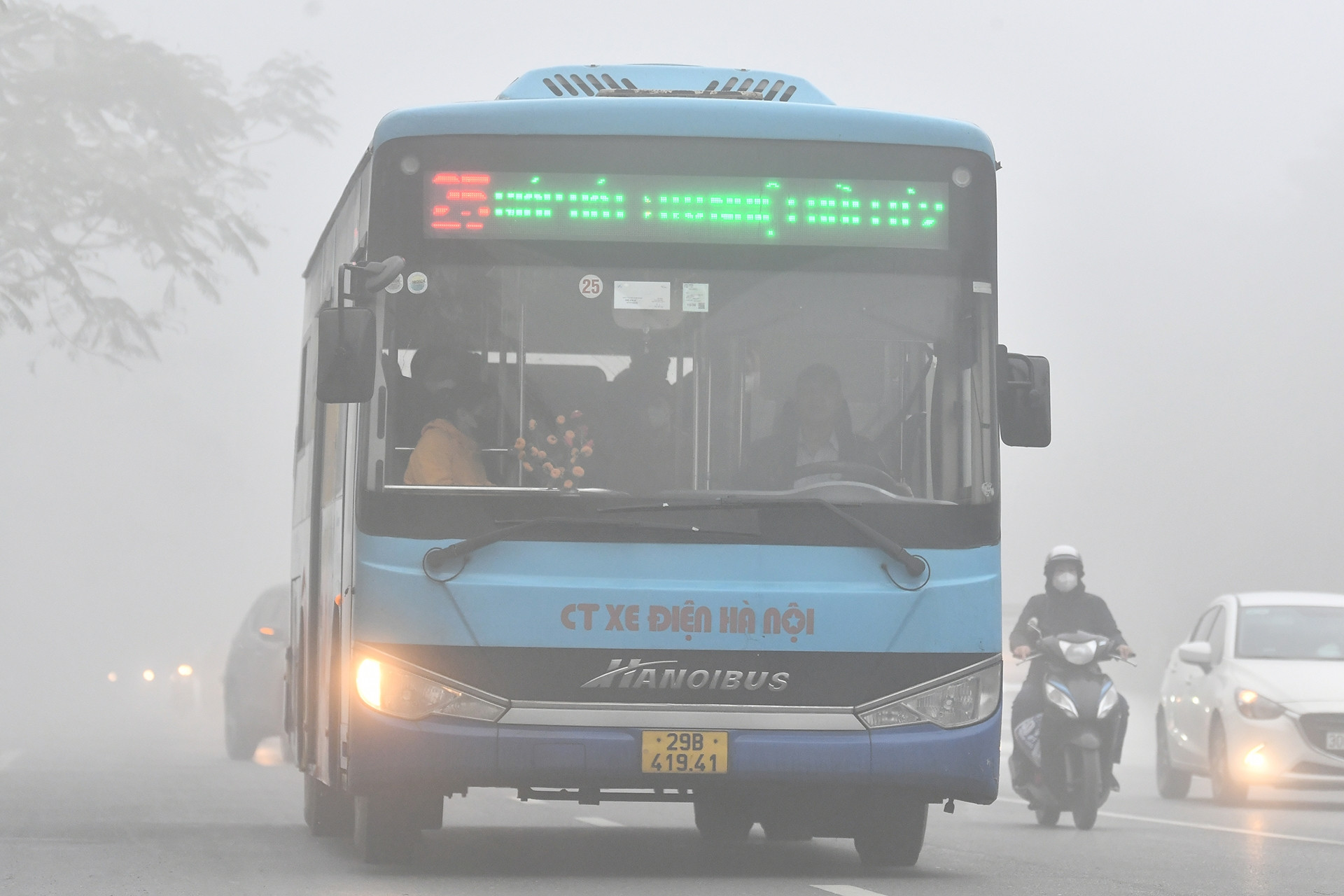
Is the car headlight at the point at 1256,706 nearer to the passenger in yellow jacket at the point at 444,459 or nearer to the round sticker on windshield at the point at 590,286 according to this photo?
the round sticker on windshield at the point at 590,286

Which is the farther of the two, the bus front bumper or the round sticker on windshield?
the round sticker on windshield

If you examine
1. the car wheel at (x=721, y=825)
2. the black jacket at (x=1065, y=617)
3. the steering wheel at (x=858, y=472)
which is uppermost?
the steering wheel at (x=858, y=472)

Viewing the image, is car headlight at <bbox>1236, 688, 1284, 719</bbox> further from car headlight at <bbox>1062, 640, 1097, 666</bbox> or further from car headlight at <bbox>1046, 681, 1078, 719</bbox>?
car headlight at <bbox>1046, 681, 1078, 719</bbox>

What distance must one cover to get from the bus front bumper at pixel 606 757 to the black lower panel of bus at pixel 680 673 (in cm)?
13

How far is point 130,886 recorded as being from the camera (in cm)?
1023

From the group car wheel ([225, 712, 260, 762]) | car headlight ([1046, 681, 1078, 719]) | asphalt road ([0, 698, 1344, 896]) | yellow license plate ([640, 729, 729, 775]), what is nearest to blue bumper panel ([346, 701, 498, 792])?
asphalt road ([0, 698, 1344, 896])

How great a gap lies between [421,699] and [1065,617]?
7433 millimetres

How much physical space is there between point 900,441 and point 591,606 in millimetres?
1375

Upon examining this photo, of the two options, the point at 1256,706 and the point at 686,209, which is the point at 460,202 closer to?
the point at 686,209

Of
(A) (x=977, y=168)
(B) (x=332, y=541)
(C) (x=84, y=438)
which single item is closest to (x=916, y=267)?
(A) (x=977, y=168)

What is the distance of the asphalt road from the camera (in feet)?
34.6

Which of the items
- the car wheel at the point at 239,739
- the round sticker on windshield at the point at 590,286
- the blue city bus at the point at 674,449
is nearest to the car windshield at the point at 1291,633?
the car wheel at the point at 239,739

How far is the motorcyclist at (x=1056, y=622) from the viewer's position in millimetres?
16375

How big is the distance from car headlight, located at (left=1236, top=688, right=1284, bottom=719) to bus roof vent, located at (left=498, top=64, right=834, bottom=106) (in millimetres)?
8645
